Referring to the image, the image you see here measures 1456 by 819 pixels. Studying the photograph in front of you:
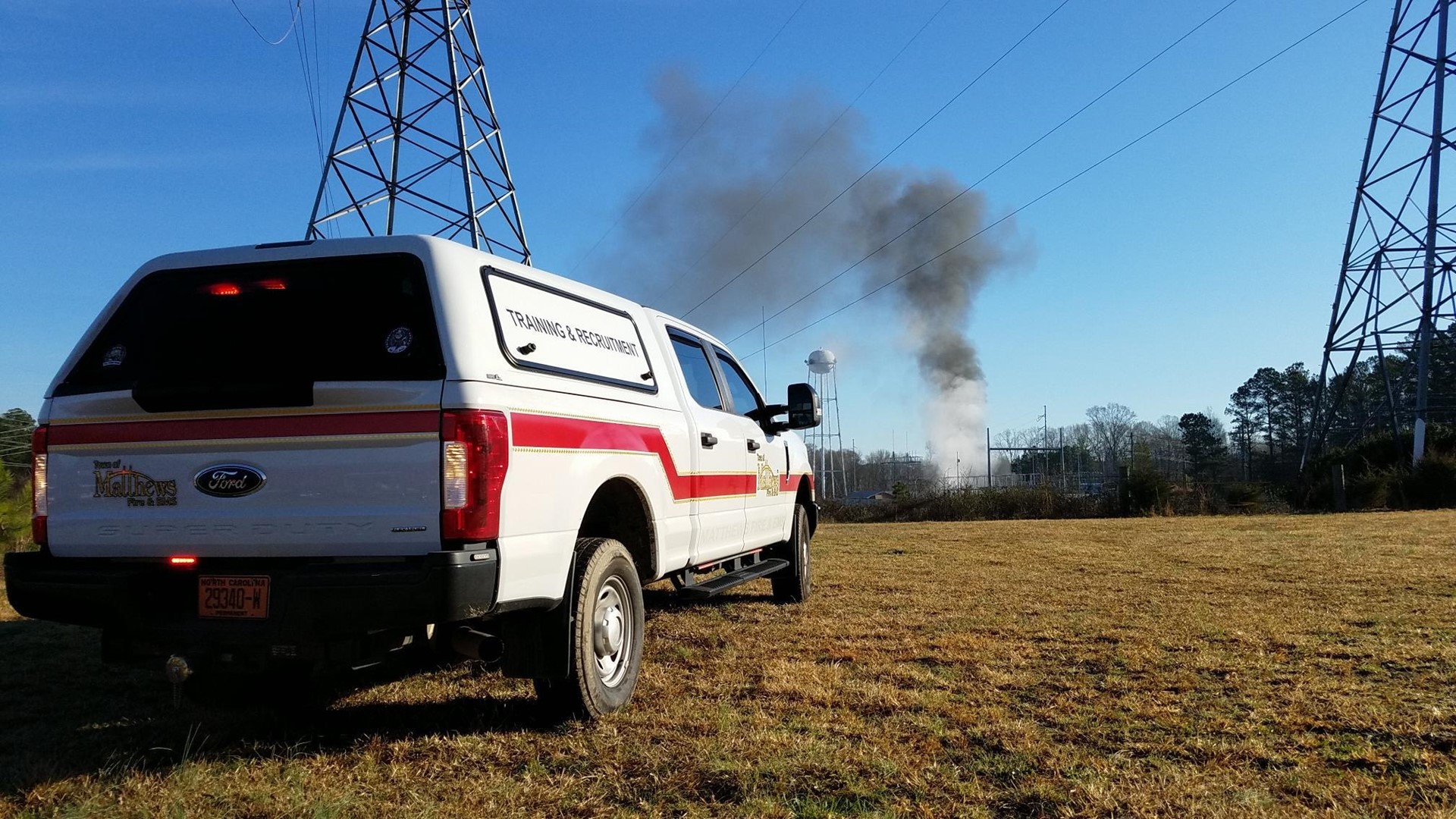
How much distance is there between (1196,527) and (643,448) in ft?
45.8

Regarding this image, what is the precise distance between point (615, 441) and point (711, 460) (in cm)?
139

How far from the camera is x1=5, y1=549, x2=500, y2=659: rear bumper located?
3143mm

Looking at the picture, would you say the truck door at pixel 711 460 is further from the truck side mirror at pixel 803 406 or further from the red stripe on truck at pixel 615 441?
the truck side mirror at pixel 803 406

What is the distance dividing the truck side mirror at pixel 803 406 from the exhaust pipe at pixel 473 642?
3727mm

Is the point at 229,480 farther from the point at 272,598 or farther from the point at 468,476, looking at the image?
the point at 468,476

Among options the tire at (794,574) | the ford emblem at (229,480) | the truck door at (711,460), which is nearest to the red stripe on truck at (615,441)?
the truck door at (711,460)

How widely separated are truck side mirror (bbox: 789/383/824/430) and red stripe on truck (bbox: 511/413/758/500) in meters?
1.06

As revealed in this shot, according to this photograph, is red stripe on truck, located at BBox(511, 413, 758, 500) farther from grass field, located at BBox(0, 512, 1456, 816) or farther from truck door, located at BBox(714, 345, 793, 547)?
grass field, located at BBox(0, 512, 1456, 816)

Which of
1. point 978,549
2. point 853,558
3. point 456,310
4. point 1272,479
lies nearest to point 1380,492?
point 1272,479

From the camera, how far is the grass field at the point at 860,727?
3.09 m

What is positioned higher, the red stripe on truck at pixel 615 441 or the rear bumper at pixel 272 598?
the red stripe on truck at pixel 615 441

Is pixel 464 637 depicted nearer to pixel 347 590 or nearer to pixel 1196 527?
pixel 347 590

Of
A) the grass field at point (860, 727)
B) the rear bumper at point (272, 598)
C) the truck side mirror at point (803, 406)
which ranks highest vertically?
the truck side mirror at point (803, 406)

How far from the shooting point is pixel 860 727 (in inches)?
153
